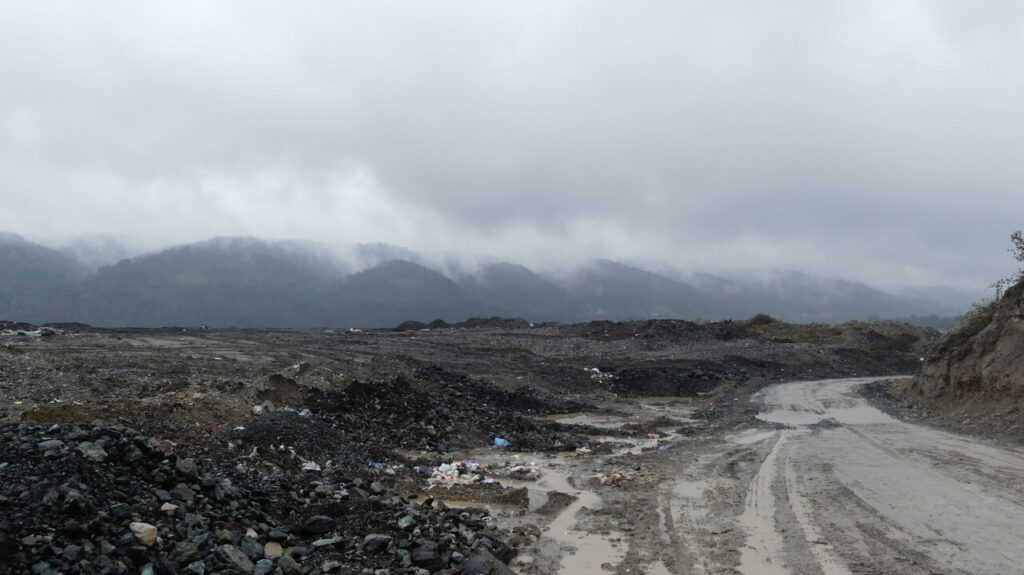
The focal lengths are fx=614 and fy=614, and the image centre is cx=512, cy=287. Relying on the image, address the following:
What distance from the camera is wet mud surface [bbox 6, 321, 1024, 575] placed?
5906 mm

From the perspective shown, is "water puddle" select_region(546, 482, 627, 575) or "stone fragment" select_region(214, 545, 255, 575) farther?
"water puddle" select_region(546, 482, 627, 575)

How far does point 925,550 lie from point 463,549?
16.1 ft

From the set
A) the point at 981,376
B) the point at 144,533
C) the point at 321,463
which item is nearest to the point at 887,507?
the point at 321,463

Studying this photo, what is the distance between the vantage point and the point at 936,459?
1127cm

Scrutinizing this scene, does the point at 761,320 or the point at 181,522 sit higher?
the point at 761,320

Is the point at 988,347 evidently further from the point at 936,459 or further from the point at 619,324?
the point at 619,324

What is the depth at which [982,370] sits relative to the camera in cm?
1664

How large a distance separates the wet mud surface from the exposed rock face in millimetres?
1756

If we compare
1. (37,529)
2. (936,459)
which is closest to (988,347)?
(936,459)

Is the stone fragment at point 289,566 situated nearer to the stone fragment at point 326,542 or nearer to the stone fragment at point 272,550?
the stone fragment at point 272,550

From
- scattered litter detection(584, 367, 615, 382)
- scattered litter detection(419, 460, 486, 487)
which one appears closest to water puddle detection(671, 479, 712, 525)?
scattered litter detection(419, 460, 486, 487)

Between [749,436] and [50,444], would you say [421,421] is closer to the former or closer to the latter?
[749,436]

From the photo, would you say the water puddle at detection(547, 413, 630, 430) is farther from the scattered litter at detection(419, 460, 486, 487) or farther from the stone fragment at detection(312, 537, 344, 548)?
the stone fragment at detection(312, 537, 344, 548)

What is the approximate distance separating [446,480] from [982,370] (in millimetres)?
15186
